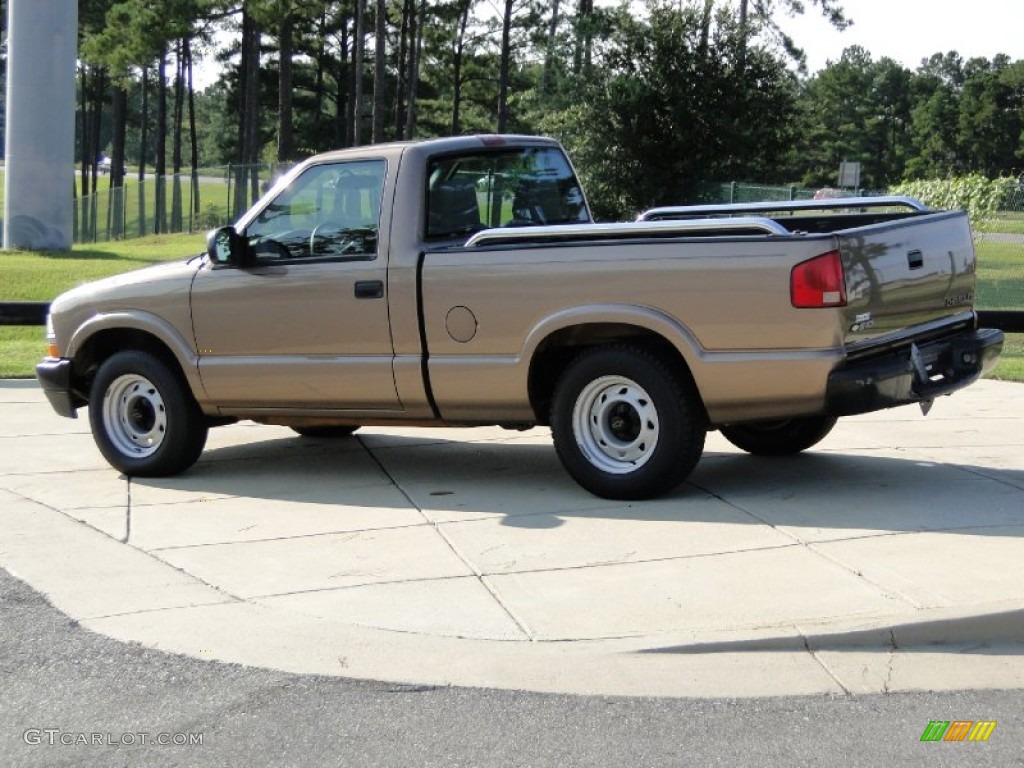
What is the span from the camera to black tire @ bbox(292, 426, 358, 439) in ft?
33.7

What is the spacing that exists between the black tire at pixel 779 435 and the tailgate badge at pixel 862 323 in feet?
4.80

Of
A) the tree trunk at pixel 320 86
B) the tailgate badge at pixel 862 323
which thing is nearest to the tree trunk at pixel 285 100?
the tree trunk at pixel 320 86

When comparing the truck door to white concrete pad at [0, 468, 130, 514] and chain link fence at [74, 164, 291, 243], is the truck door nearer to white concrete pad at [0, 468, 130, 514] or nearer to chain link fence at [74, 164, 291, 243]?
white concrete pad at [0, 468, 130, 514]

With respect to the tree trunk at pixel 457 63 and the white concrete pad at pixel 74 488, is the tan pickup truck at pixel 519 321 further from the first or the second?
the tree trunk at pixel 457 63

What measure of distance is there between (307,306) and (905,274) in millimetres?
3401

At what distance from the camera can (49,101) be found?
2831cm

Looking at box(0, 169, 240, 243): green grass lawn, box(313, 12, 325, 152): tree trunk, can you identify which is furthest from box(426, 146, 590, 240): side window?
box(313, 12, 325, 152): tree trunk

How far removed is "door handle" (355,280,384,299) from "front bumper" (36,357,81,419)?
225 centimetres

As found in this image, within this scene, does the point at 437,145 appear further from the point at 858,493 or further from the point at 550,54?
the point at 550,54

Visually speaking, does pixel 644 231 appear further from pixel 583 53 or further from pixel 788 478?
pixel 583 53

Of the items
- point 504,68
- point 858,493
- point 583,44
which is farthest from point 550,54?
point 858,493

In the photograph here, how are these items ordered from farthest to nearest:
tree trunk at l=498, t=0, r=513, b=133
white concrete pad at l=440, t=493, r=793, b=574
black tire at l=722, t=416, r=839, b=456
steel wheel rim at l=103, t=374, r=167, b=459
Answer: tree trunk at l=498, t=0, r=513, b=133 < steel wheel rim at l=103, t=374, r=167, b=459 < black tire at l=722, t=416, r=839, b=456 < white concrete pad at l=440, t=493, r=793, b=574

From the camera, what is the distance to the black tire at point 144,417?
29.1ft

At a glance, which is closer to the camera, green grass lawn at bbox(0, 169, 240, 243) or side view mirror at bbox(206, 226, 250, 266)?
side view mirror at bbox(206, 226, 250, 266)
